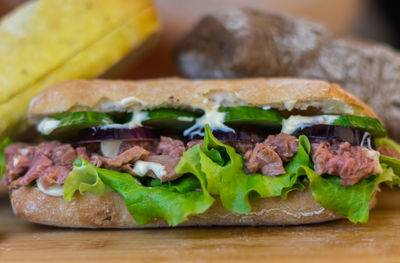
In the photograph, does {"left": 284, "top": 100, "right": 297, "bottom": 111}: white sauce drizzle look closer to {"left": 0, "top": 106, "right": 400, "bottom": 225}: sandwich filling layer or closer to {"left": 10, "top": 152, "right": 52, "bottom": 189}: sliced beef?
{"left": 0, "top": 106, "right": 400, "bottom": 225}: sandwich filling layer

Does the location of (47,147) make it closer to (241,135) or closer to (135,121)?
(135,121)

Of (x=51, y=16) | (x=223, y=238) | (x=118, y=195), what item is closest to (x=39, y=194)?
(x=118, y=195)

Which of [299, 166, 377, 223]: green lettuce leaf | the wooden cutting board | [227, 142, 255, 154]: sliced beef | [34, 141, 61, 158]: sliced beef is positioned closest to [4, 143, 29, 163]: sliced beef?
[34, 141, 61, 158]: sliced beef

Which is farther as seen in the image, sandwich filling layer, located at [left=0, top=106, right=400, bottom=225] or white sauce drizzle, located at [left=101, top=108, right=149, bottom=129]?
white sauce drizzle, located at [left=101, top=108, right=149, bottom=129]

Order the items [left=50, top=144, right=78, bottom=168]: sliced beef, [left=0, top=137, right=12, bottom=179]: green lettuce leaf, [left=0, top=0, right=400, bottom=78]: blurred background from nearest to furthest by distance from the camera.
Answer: [left=50, top=144, right=78, bottom=168]: sliced beef → [left=0, top=137, right=12, bottom=179]: green lettuce leaf → [left=0, top=0, right=400, bottom=78]: blurred background

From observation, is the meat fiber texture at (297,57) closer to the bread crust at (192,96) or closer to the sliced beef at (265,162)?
the bread crust at (192,96)

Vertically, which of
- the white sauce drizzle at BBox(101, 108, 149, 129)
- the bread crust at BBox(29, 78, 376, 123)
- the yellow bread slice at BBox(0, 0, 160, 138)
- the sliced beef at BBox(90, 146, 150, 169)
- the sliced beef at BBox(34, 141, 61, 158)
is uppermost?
Answer: the yellow bread slice at BBox(0, 0, 160, 138)

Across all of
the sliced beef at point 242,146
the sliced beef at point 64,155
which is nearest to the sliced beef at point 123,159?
the sliced beef at point 64,155
